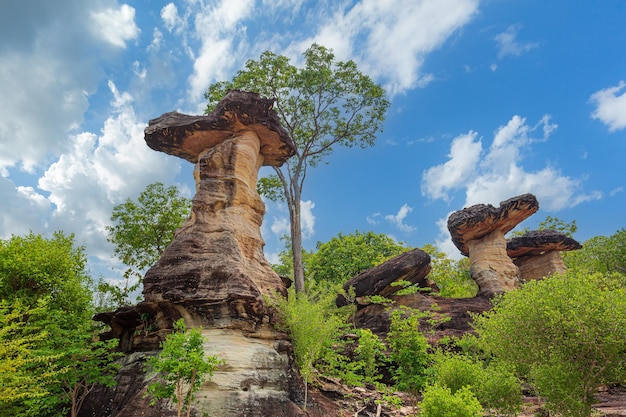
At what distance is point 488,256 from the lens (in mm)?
21625

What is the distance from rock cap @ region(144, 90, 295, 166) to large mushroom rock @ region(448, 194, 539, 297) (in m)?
13.0

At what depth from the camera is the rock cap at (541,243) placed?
23.0 meters

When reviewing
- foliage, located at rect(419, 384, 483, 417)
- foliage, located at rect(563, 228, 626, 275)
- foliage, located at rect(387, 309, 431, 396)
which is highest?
foliage, located at rect(563, 228, 626, 275)

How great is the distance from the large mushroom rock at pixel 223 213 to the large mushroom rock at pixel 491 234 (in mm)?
12455

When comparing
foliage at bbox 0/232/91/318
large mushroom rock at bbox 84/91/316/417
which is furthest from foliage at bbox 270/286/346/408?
foliage at bbox 0/232/91/318

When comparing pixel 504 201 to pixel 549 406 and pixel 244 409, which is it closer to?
pixel 549 406

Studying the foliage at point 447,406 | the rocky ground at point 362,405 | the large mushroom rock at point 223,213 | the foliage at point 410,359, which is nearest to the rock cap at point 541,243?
the rocky ground at point 362,405

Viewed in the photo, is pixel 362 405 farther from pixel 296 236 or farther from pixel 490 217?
pixel 490 217

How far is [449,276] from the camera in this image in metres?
Answer: 30.4

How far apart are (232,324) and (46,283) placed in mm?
6733

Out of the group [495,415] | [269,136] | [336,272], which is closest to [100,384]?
[269,136]

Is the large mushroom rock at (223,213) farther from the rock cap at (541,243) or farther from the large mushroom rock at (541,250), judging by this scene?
the large mushroom rock at (541,250)

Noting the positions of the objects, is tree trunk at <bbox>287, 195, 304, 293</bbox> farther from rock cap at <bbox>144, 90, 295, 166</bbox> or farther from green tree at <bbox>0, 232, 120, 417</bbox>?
green tree at <bbox>0, 232, 120, 417</bbox>

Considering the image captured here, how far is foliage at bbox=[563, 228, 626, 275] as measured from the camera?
26703 millimetres
